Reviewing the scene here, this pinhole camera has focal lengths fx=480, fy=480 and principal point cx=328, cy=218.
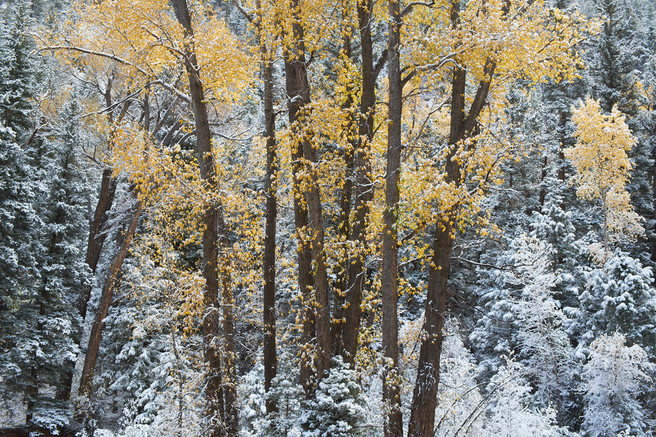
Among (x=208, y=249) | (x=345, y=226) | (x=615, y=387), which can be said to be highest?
(x=345, y=226)

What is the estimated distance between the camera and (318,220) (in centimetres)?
713

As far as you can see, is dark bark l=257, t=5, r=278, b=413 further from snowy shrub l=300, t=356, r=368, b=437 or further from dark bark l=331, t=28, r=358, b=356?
snowy shrub l=300, t=356, r=368, b=437

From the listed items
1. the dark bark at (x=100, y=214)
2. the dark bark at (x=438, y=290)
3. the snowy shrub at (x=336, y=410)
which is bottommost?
the snowy shrub at (x=336, y=410)

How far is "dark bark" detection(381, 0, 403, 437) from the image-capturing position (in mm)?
6379

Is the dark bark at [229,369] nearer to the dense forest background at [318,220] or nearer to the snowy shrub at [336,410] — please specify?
the dense forest background at [318,220]

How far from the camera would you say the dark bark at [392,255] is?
6.38 metres

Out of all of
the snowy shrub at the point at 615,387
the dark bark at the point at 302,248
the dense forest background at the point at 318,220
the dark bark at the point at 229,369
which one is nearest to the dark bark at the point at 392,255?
the dense forest background at the point at 318,220

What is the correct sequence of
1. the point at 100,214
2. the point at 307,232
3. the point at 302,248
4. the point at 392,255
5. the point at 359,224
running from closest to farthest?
the point at 392,255 → the point at 307,232 → the point at 302,248 → the point at 359,224 → the point at 100,214

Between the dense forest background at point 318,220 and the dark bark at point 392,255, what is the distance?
0.14 ft

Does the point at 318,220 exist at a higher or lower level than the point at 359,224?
lower

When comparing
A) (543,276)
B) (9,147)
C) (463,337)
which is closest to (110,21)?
(9,147)

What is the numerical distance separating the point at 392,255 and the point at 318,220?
1240mm

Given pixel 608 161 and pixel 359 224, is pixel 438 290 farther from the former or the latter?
pixel 608 161

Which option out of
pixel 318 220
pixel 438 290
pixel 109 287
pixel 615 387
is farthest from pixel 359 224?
pixel 615 387
